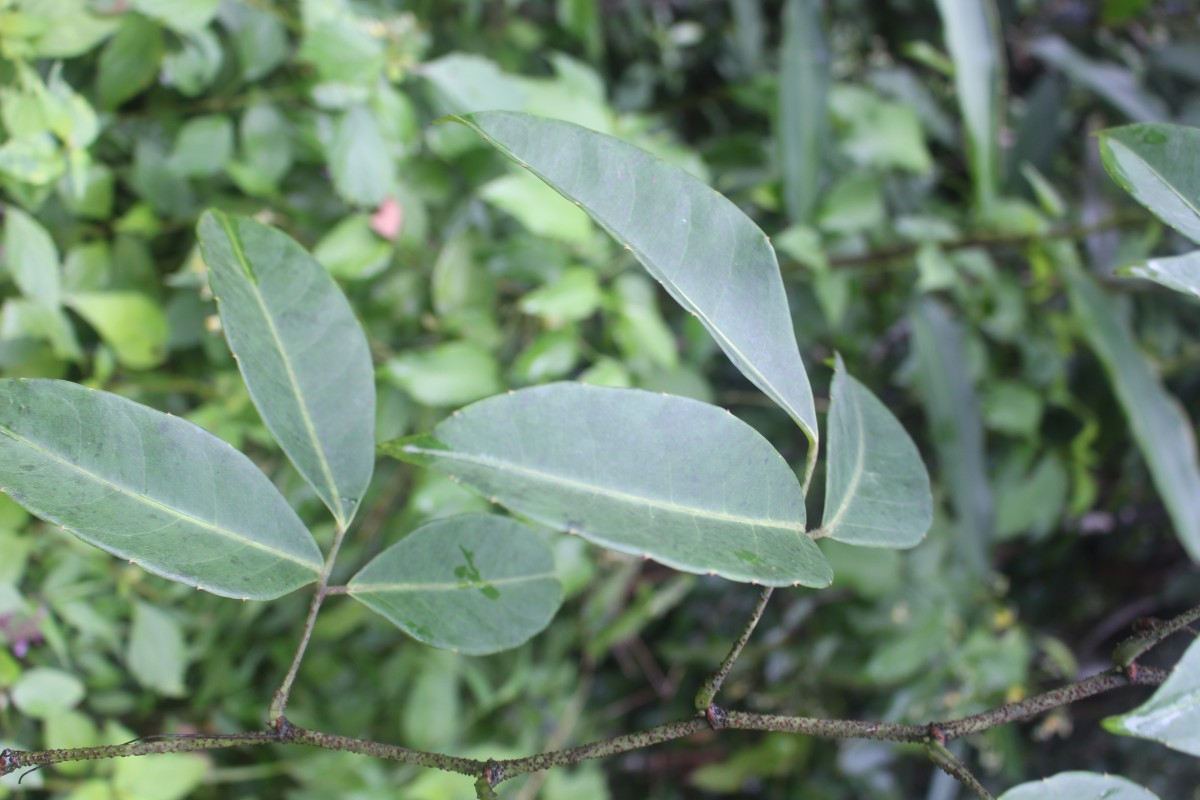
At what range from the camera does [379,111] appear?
0.74 metres

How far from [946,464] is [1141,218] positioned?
35 centimetres

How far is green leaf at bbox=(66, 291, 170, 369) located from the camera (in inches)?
27.6

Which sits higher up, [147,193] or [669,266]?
[669,266]

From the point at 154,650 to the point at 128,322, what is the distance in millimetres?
290

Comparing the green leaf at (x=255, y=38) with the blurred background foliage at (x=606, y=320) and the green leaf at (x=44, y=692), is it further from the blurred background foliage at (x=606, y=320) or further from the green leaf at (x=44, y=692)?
the green leaf at (x=44, y=692)

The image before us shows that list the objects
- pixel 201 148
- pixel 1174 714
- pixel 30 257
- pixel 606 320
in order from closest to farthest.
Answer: pixel 1174 714 → pixel 30 257 → pixel 201 148 → pixel 606 320

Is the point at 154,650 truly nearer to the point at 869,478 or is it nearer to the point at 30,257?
the point at 30,257

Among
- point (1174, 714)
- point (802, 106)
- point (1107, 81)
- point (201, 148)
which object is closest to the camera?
point (1174, 714)

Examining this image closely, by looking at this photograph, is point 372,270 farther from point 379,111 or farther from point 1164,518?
point 1164,518

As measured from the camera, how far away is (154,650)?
757 mm

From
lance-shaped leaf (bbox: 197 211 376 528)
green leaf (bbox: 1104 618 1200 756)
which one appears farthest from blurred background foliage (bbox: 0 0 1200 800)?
green leaf (bbox: 1104 618 1200 756)

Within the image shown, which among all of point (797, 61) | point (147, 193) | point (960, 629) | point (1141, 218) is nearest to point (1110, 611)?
point (960, 629)

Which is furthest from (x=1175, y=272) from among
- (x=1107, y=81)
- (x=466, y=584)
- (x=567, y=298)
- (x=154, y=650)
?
(x=1107, y=81)

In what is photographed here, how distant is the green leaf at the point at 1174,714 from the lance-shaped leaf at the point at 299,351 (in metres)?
0.32
